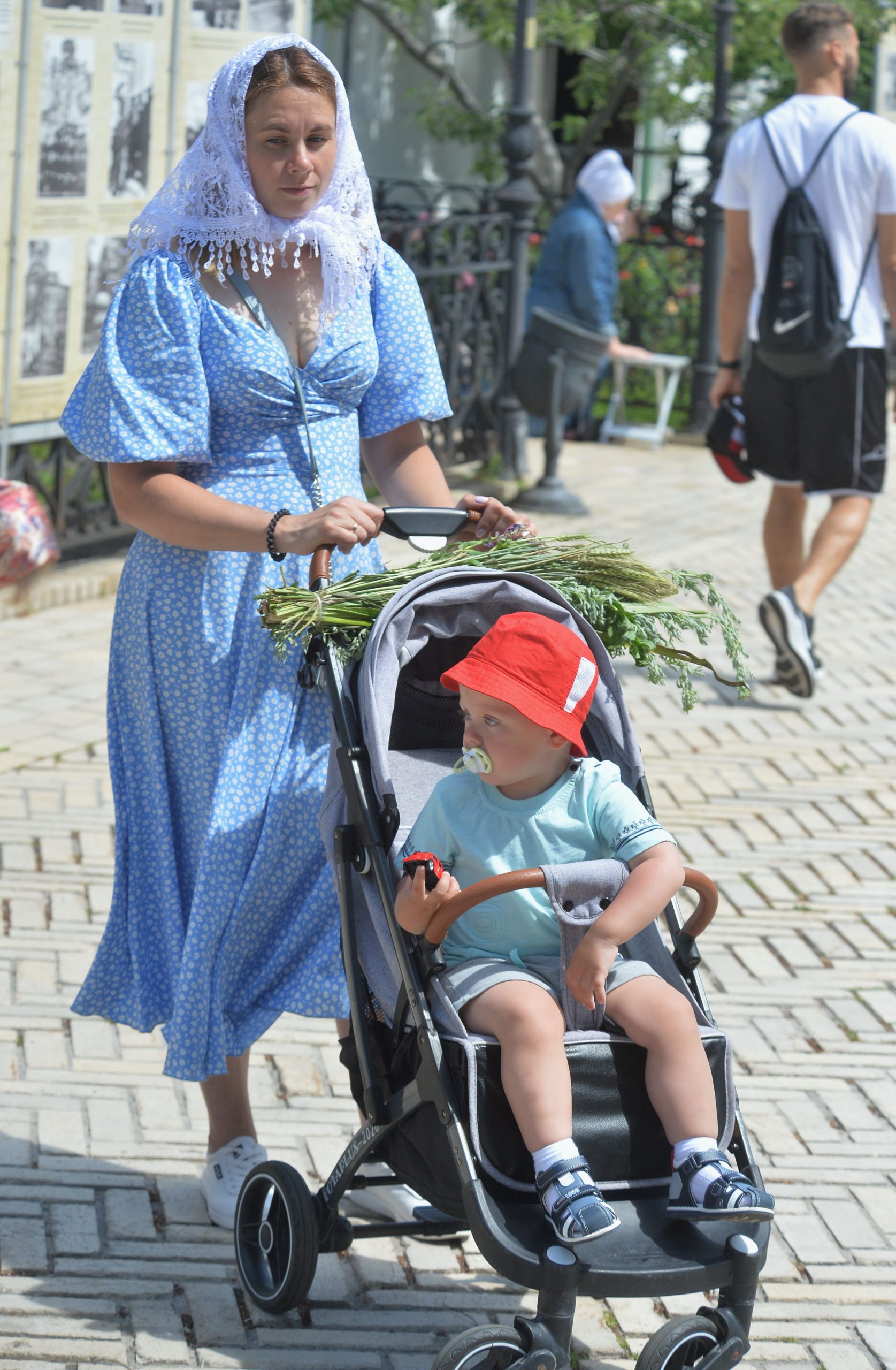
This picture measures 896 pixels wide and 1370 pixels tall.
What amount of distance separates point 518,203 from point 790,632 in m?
4.71

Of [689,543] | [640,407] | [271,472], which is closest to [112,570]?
[689,543]

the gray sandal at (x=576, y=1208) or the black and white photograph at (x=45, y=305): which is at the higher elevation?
the black and white photograph at (x=45, y=305)

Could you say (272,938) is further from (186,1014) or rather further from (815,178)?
(815,178)

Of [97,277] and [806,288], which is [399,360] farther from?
[97,277]

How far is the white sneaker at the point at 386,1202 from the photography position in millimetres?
3367

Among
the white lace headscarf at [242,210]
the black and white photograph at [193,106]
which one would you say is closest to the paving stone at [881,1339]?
the white lace headscarf at [242,210]

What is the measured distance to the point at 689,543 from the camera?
995 centimetres

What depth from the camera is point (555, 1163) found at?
2.46 m

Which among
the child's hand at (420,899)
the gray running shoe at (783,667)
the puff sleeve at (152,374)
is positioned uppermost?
the puff sleeve at (152,374)

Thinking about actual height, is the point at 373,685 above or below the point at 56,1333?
above

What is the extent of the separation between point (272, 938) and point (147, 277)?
129 cm

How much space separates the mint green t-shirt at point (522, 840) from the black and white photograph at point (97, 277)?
570 cm

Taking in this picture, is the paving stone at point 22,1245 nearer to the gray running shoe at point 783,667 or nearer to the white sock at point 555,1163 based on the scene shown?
the white sock at point 555,1163

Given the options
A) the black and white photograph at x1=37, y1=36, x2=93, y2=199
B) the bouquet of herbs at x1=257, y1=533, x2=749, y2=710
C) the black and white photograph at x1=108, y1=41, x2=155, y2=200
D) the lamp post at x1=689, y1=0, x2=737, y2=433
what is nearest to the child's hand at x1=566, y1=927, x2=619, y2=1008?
the bouquet of herbs at x1=257, y1=533, x2=749, y2=710
